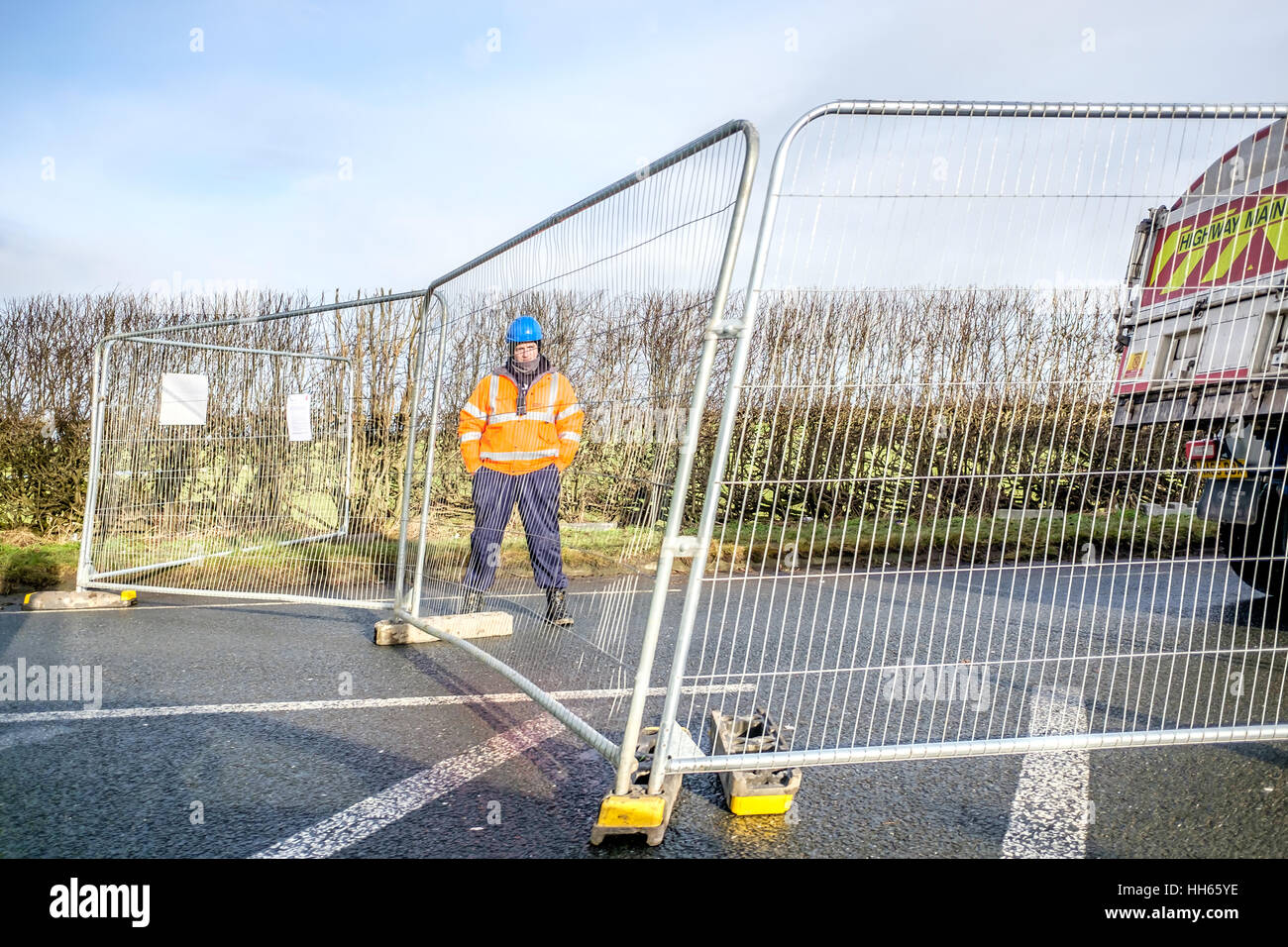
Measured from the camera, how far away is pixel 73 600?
7.45 meters

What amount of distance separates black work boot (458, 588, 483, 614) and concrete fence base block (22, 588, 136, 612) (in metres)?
3.30

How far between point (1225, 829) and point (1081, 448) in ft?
4.55

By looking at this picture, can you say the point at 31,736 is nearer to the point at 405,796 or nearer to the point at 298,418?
the point at 405,796

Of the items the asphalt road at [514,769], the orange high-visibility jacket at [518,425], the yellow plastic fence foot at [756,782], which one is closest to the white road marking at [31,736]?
the asphalt road at [514,769]

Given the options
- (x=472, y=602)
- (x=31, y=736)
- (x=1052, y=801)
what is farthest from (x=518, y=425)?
(x=1052, y=801)

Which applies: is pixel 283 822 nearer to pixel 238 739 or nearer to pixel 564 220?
pixel 238 739

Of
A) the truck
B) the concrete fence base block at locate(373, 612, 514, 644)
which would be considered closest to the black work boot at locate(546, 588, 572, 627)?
the concrete fence base block at locate(373, 612, 514, 644)

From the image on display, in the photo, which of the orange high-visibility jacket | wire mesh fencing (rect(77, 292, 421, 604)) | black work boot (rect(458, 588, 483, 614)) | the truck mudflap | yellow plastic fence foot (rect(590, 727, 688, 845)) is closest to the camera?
yellow plastic fence foot (rect(590, 727, 688, 845))

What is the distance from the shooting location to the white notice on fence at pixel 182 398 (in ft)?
26.3

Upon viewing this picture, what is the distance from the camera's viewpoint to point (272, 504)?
799 cm

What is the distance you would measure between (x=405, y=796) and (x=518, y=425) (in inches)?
87.9

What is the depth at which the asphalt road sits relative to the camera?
319 centimetres

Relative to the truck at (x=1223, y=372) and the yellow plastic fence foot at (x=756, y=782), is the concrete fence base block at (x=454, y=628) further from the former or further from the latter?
the truck at (x=1223, y=372)

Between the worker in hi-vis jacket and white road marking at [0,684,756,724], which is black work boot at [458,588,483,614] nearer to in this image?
the worker in hi-vis jacket
